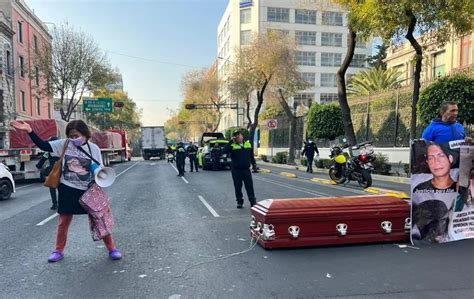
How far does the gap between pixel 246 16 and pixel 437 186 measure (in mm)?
63331

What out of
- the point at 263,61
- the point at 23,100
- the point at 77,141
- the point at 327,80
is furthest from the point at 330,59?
the point at 77,141

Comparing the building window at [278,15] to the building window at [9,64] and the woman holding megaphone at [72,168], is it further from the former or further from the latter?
the woman holding megaphone at [72,168]

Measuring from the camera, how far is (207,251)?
586 cm

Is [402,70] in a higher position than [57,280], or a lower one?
higher

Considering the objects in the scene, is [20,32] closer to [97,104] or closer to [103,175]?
[97,104]

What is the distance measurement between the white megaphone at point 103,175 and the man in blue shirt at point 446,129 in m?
4.44

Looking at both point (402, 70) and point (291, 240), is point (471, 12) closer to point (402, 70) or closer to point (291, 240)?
point (291, 240)

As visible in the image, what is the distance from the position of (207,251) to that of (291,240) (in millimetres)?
1186

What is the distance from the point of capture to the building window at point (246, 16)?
65000 millimetres

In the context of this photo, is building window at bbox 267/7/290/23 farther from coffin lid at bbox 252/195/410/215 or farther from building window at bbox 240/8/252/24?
coffin lid at bbox 252/195/410/215

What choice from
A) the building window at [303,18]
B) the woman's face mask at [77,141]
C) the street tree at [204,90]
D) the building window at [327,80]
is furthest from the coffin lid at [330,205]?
the building window at [303,18]

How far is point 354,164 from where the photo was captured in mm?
13656

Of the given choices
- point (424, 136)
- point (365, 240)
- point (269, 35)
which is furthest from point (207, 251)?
point (269, 35)

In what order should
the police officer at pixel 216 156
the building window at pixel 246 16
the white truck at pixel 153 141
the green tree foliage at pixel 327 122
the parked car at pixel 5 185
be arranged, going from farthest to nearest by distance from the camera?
the building window at pixel 246 16, the white truck at pixel 153 141, the green tree foliage at pixel 327 122, the police officer at pixel 216 156, the parked car at pixel 5 185
